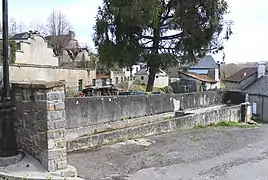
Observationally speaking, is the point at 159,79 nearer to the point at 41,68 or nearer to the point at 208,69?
the point at 208,69

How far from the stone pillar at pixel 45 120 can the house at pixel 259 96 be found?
23.7 metres

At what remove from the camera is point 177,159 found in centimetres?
816

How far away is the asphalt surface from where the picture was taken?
6855 millimetres

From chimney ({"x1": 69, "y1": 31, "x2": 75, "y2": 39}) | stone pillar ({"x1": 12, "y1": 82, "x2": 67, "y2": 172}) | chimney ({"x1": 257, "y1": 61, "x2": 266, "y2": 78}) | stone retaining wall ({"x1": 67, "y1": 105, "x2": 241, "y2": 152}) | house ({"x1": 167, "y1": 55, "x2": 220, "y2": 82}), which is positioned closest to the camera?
stone pillar ({"x1": 12, "y1": 82, "x2": 67, "y2": 172})

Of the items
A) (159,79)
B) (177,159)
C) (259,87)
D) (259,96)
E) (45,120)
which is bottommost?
(177,159)

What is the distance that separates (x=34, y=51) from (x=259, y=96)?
18.1m

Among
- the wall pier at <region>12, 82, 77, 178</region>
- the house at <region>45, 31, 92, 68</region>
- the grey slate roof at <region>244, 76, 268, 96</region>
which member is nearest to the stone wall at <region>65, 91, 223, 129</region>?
the wall pier at <region>12, 82, 77, 178</region>

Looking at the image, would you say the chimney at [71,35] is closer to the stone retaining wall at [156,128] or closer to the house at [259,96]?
the house at [259,96]

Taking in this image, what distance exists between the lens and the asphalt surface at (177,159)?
6.86 metres

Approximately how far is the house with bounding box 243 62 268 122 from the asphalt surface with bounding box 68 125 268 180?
53.0ft

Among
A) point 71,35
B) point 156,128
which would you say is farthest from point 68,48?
point 156,128

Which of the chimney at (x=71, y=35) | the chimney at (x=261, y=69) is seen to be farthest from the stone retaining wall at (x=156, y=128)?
the chimney at (x=71, y=35)

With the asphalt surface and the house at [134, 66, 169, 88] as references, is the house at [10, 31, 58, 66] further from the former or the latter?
the asphalt surface

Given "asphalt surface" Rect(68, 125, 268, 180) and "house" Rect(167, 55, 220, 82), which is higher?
"house" Rect(167, 55, 220, 82)
